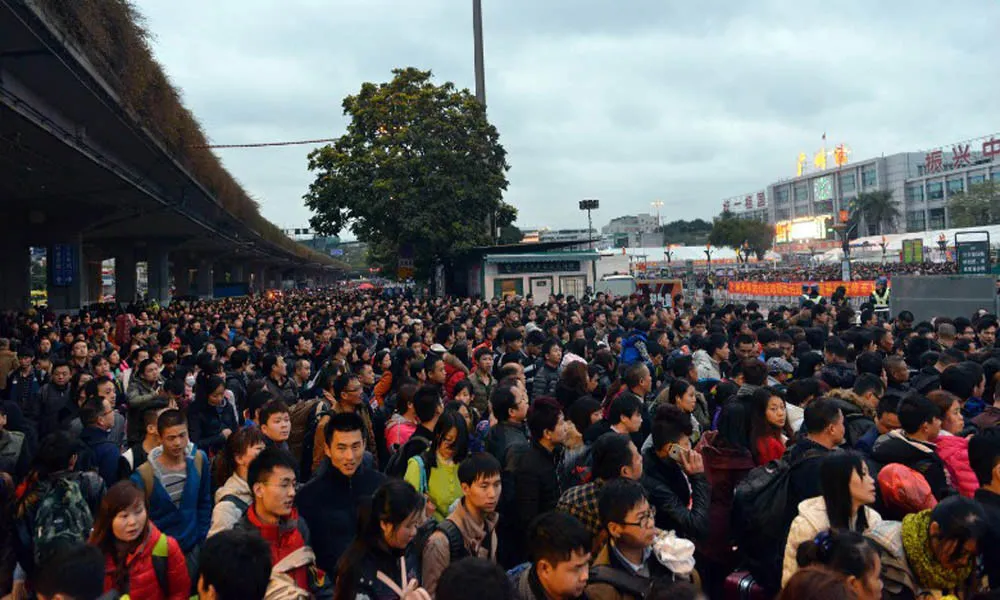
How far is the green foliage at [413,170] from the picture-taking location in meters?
31.8

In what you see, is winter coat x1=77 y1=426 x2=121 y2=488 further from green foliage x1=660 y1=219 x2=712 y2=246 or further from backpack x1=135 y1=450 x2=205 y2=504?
green foliage x1=660 y1=219 x2=712 y2=246

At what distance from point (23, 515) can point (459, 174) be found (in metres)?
29.6

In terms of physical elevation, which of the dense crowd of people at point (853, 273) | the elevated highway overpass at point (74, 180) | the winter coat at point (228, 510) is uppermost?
the elevated highway overpass at point (74, 180)

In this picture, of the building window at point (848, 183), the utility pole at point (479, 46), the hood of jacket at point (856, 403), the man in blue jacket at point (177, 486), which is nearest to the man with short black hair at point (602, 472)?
the man in blue jacket at point (177, 486)

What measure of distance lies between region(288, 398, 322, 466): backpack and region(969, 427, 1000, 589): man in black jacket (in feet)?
14.9

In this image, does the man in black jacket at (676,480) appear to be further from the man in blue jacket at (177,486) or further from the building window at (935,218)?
the building window at (935,218)

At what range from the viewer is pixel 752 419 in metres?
4.92

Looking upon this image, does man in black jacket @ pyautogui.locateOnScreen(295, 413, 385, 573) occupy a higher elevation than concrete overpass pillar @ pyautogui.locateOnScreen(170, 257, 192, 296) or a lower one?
lower

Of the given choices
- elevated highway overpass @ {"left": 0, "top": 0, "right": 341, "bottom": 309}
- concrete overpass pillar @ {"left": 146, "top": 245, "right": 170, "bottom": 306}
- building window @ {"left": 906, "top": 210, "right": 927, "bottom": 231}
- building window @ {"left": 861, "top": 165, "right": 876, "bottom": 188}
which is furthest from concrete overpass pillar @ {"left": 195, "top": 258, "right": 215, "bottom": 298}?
building window @ {"left": 861, "top": 165, "right": 876, "bottom": 188}

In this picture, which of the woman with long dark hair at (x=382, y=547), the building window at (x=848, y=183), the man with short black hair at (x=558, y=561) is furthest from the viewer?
the building window at (x=848, y=183)

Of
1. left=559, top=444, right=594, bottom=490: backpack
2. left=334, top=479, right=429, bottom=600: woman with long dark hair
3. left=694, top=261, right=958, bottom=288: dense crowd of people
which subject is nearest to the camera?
left=334, top=479, right=429, bottom=600: woman with long dark hair

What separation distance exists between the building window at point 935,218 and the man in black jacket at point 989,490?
97.7m

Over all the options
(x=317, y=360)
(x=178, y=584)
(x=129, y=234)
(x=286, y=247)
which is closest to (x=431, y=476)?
(x=178, y=584)

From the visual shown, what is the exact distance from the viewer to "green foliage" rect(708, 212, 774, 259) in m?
84.9
